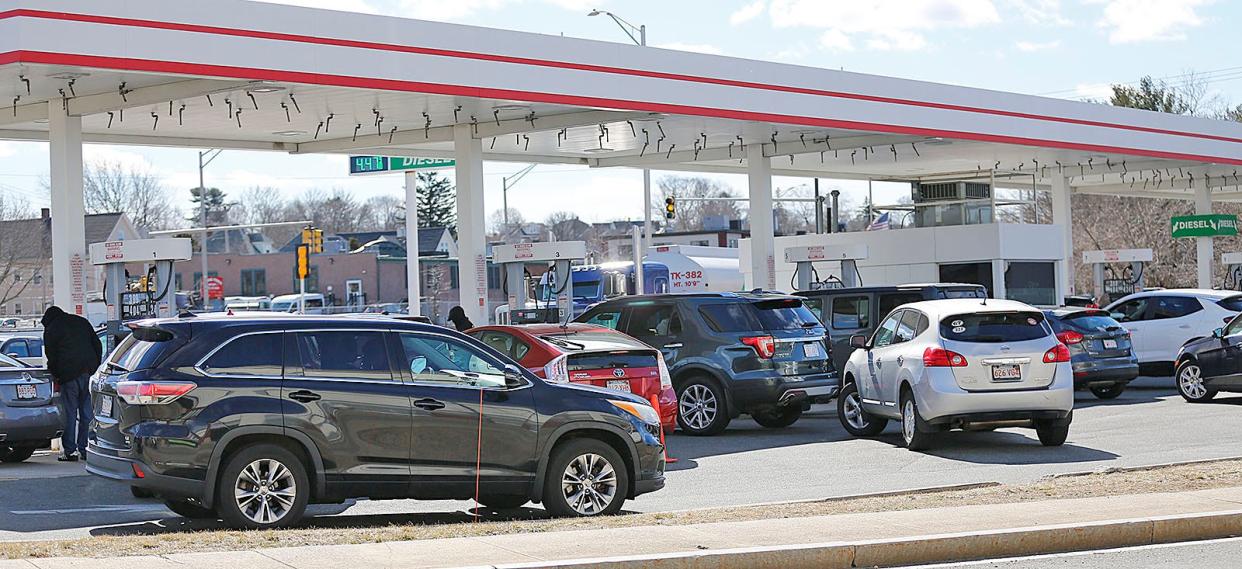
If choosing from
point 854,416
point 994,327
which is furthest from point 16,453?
point 994,327

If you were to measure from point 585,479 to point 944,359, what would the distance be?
5710mm

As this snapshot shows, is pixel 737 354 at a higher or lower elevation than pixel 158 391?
lower

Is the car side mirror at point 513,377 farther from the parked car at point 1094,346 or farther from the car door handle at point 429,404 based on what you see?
the parked car at point 1094,346

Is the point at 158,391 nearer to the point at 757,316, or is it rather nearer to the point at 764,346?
the point at 764,346

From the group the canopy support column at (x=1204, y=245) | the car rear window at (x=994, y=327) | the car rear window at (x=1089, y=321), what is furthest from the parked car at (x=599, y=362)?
the canopy support column at (x=1204, y=245)

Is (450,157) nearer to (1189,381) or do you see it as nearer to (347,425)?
(1189,381)

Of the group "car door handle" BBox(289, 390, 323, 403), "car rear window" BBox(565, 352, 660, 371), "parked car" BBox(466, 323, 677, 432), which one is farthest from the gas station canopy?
"car door handle" BBox(289, 390, 323, 403)

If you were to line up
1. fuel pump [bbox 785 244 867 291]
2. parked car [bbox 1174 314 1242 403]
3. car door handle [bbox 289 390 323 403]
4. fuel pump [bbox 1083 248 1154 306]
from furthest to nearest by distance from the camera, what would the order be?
fuel pump [bbox 1083 248 1154 306], fuel pump [bbox 785 244 867 291], parked car [bbox 1174 314 1242 403], car door handle [bbox 289 390 323 403]

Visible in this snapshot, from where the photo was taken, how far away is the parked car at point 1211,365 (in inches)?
834

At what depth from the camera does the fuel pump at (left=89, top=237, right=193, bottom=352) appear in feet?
68.8

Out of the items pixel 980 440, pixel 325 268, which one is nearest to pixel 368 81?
pixel 980 440

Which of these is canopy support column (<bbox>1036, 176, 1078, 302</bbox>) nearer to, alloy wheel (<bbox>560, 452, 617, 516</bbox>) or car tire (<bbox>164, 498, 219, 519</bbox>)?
alloy wheel (<bbox>560, 452, 617, 516</bbox>)

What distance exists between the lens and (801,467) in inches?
607

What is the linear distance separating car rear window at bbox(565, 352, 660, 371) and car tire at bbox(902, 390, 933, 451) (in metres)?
3.29
